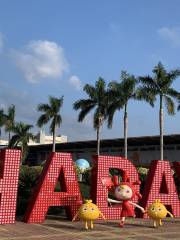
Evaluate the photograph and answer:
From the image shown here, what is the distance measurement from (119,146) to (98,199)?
51.3m

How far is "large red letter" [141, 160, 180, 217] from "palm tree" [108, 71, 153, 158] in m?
19.6

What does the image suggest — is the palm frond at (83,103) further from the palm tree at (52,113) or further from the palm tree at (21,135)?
the palm tree at (21,135)

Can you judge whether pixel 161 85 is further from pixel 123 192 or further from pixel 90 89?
pixel 123 192

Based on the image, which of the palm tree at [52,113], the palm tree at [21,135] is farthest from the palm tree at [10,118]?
the palm tree at [52,113]

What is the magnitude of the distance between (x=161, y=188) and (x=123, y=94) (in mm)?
20753

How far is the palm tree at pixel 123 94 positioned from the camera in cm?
3703

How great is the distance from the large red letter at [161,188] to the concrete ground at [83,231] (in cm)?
149

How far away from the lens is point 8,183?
14000 millimetres

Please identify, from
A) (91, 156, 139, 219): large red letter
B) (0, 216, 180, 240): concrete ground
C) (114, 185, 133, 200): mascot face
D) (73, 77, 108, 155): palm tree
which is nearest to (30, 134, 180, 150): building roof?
(73, 77, 108, 155): palm tree

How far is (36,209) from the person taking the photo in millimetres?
14281

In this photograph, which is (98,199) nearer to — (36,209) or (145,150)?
(36,209)

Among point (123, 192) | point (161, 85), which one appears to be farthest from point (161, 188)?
point (161, 85)

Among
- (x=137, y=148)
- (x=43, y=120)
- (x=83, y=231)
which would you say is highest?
(x=43, y=120)

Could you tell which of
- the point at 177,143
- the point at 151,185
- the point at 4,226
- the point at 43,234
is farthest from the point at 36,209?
the point at 177,143
